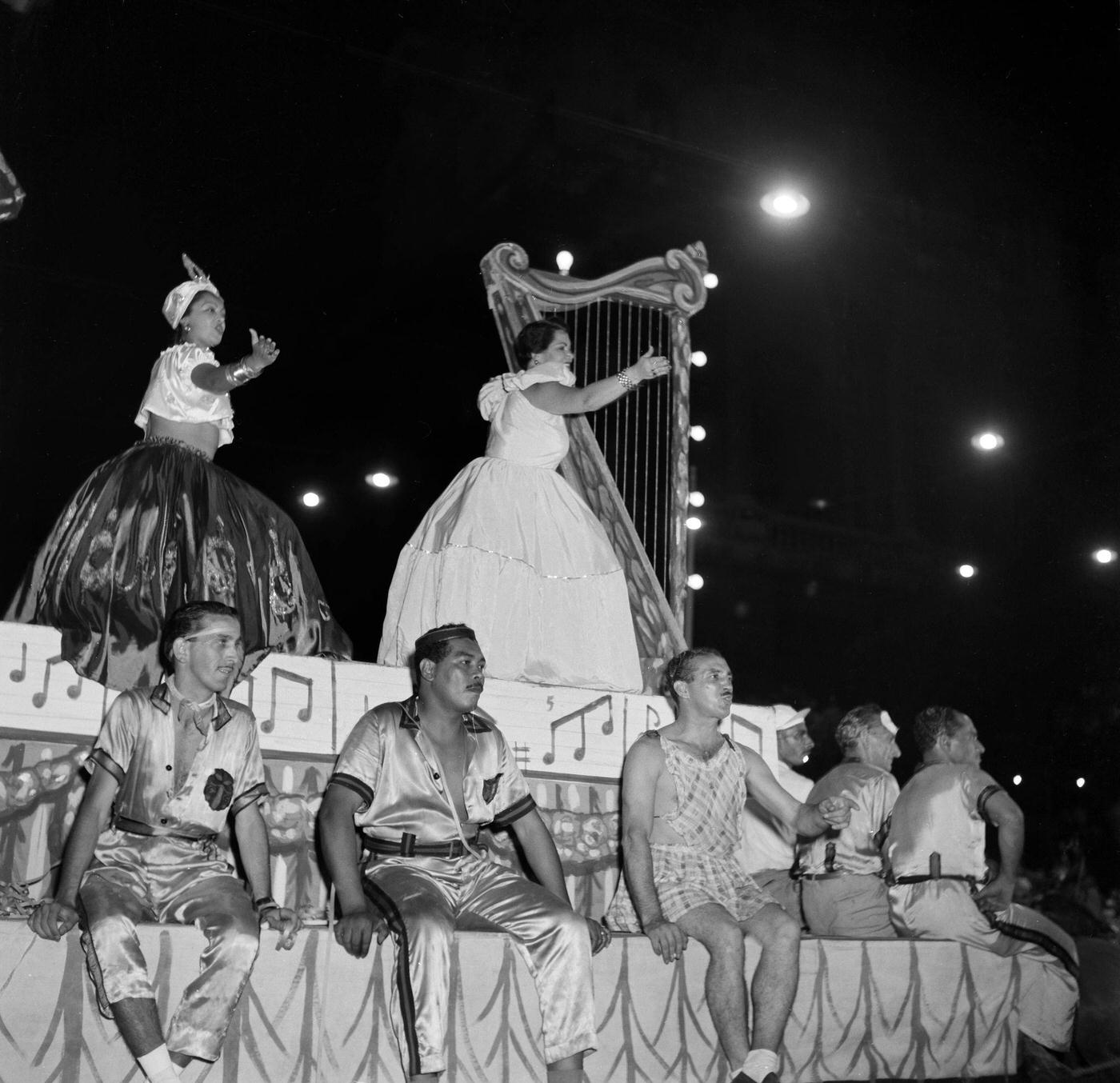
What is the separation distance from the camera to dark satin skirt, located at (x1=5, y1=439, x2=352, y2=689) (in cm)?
360

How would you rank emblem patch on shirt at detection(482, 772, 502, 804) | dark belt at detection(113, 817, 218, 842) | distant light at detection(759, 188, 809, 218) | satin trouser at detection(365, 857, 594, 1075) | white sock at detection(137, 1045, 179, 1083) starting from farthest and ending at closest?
distant light at detection(759, 188, 809, 218) → emblem patch on shirt at detection(482, 772, 502, 804) → dark belt at detection(113, 817, 218, 842) → satin trouser at detection(365, 857, 594, 1075) → white sock at detection(137, 1045, 179, 1083)

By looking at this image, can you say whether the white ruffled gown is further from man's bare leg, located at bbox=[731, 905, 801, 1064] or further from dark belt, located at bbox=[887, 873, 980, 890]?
man's bare leg, located at bbox=[731, 905, 801, 1064]

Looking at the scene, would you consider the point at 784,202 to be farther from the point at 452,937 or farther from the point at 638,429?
the point at 452,937

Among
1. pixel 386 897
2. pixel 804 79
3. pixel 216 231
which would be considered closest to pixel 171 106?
pixel 216 231

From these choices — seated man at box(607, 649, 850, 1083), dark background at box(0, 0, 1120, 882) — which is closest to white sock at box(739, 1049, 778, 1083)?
seated man at box(607, 649, 850, 1083)

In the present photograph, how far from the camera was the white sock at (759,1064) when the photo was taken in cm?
295

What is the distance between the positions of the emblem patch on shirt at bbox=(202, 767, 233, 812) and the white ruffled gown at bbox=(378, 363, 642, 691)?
4.33 feet

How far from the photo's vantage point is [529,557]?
438 centimetres

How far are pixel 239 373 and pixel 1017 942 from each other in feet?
9.28

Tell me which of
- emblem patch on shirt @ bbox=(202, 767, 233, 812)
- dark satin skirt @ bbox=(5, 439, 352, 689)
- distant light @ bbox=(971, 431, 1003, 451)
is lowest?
emblem patch on shirt @ bbox=(202, 767, 233, 812)

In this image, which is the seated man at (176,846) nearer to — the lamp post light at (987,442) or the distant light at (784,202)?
the distant light at (784,202)

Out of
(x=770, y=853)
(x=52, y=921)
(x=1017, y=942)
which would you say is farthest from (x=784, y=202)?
(x=52, y=921)

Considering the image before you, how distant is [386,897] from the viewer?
2.88 meters

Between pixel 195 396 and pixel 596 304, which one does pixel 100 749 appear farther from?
pixel 596 304
